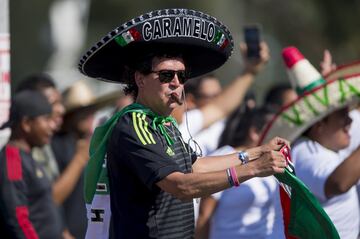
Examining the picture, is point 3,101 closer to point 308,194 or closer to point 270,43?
point 308,194

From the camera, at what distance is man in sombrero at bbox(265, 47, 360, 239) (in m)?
7.64

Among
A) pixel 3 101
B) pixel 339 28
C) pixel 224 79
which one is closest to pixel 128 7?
pixel 224 79

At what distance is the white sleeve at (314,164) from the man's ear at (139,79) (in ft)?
6.02

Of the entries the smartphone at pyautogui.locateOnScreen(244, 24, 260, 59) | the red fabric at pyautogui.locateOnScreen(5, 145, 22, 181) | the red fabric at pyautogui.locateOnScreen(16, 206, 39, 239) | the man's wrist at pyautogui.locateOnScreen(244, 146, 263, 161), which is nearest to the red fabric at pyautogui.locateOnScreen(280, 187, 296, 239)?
the man's wrist at pyautogui.locateOnScreen(244, 146, 263, 161)

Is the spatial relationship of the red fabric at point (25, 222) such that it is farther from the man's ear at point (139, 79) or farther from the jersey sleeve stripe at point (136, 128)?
the jersey sleeve stripe at point (136, 128)

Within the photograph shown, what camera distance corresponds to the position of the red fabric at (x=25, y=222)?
8.13 metres

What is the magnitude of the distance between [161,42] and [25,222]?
242 centimetres

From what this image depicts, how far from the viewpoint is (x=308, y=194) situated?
6422mm

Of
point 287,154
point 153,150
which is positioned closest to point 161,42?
point 153,150

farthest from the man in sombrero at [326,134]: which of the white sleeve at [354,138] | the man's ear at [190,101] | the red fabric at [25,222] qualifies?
the man's ear at [190,101]

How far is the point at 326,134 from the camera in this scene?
316 inches

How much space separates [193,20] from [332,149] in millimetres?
2179

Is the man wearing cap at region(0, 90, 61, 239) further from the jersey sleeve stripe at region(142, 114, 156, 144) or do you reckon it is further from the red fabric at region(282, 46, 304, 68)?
the jersey sleeve stripe at region(142, 114, 156, 144)

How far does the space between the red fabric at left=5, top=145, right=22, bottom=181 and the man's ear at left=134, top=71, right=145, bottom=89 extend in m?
2.21
